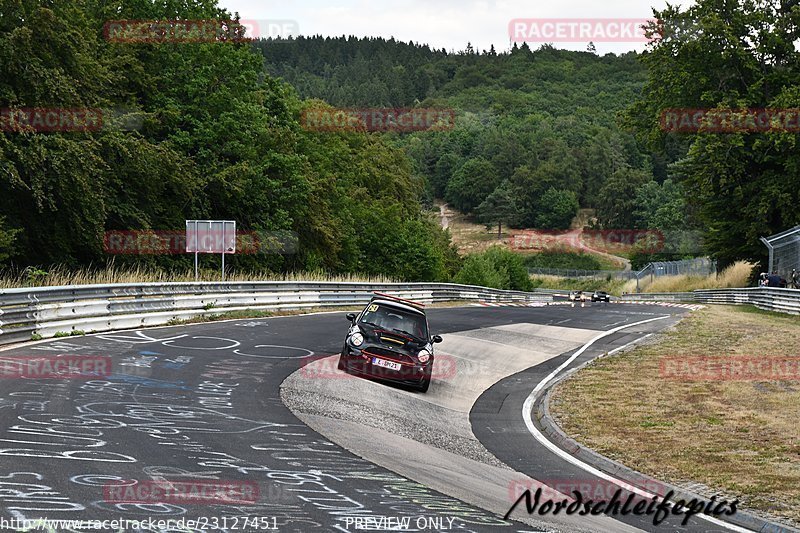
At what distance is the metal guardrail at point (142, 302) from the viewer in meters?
17.1

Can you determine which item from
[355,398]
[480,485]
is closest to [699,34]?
[355,398]

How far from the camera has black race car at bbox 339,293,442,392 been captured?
1633cm

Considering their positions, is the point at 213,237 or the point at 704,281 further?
the point at 704,281

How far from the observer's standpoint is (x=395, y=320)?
17.2m

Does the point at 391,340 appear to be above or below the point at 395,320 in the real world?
below

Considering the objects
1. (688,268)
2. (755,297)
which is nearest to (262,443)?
(755,297)

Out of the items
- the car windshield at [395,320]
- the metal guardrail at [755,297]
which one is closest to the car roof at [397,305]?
the car windshield at [395,320]

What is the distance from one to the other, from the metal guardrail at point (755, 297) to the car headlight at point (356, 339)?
26.9m

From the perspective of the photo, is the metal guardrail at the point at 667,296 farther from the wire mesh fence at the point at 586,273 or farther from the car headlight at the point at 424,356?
the car headlight at the point at 424,356

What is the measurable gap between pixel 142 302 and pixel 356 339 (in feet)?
25.2

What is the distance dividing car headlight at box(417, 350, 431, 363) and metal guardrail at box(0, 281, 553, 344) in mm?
7539

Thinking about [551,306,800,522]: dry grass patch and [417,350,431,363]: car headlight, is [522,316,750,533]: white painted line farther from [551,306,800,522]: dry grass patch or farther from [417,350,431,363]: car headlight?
[417,350,431,363]: car headlight

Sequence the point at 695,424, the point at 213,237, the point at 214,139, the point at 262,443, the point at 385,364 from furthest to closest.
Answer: the point at 214,139 < the point at 213,237 < the point at 385,364 < the point at 695,424 < the point at 262,443

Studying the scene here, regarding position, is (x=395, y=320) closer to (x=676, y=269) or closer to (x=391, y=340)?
(x=391, y=340)
